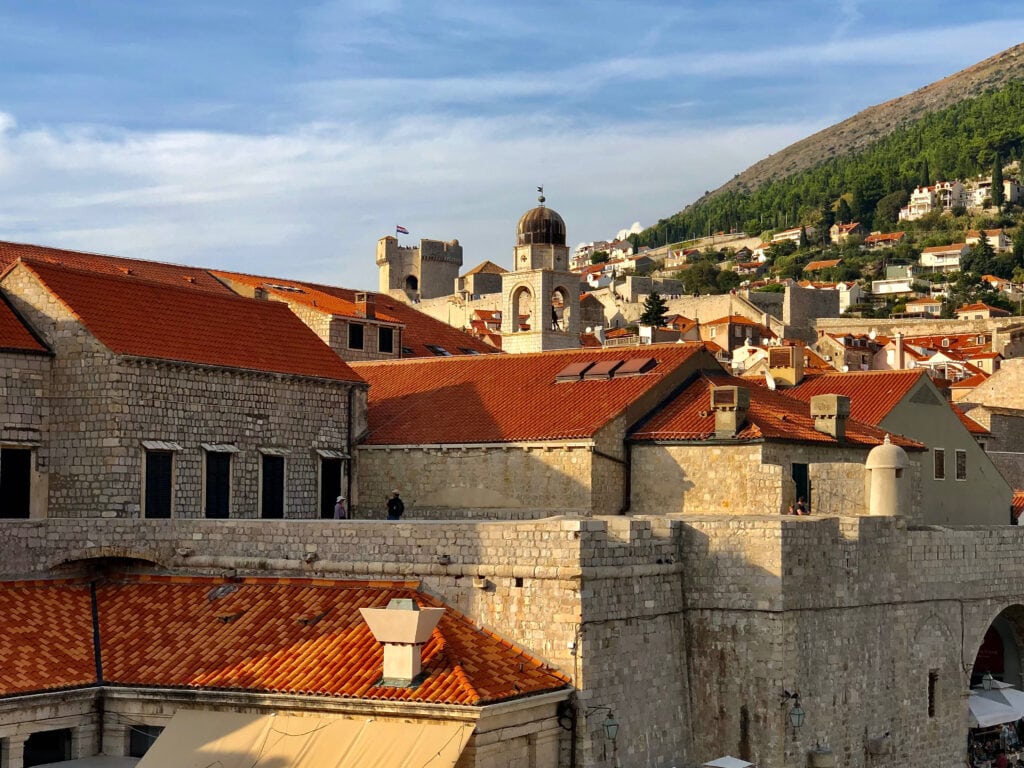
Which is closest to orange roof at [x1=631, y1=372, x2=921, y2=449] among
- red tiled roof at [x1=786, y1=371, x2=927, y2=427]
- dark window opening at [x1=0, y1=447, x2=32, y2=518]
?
red tiled roof at [x1=786, y1=371, x2=927, y2=427]

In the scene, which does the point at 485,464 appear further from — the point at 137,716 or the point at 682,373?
the point at 137,716

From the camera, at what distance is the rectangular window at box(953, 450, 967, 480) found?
38969 millimetres

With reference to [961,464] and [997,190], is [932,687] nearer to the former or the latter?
[961,464]

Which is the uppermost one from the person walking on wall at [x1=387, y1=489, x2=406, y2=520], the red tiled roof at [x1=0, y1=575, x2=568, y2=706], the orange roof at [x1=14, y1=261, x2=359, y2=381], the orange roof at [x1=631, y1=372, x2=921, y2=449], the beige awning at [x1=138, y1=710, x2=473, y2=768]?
the orange roof at [x1=14, y1=261, x2=359, y2=381]

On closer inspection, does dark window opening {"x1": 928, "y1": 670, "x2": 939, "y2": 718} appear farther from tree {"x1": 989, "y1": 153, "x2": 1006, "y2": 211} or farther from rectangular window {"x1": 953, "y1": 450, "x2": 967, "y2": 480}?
tree {"x1": 989, "y1": 153, "x2": 1006, "y2": 211}

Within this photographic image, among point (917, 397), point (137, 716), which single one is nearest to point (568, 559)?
point (137, 716)

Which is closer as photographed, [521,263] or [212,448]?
[212,448]

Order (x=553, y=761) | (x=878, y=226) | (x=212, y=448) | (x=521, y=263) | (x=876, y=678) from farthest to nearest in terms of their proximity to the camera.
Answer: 1. (x=878, y=226)
2. (x=521, y=263)
3. (x=212, y=448)
4. (x=876, y=678)
5. (x=553, y=761)

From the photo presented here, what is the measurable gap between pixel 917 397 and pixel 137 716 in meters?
23.3

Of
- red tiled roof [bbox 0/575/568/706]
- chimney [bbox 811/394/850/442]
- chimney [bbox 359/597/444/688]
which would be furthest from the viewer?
chimney [bbox 811/394/850/442]

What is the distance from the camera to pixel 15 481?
2817 cm

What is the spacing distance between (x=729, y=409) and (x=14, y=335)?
14120 millimetres

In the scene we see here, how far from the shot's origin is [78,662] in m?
23.2

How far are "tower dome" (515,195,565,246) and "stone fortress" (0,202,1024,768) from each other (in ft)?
54.6
